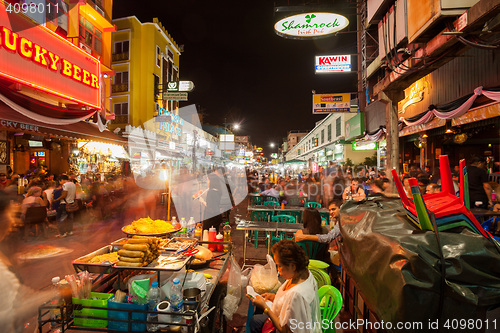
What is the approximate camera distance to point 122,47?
26359 mm

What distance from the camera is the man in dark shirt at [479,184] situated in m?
6.68

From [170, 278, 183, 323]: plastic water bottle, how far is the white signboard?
46.2ft

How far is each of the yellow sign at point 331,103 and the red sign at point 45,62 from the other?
1097 cm

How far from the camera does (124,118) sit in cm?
2522

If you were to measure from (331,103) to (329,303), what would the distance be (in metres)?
13.4

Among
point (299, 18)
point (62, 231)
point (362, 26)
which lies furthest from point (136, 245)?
point (362, 26)

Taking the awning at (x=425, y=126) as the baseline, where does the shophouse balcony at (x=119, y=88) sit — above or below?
above

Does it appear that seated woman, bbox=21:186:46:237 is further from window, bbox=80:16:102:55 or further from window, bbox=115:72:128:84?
window, bbox=115:72:128:84

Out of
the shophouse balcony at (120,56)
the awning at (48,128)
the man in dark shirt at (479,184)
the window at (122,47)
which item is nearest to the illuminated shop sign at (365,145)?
the man in dark shirt at (479,184)

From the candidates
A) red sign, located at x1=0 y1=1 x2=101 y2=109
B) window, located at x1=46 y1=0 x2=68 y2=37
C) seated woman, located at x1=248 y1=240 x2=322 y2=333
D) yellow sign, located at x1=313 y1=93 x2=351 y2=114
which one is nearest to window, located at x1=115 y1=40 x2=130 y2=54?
window, located at x1=46 y1=0 x2=68 y2=37

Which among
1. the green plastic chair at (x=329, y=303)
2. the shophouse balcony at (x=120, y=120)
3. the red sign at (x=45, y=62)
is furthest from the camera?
the shophouse balcony at (x=120, y=120)

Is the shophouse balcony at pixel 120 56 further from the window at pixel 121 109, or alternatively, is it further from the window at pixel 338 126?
the window at pixel 338 126

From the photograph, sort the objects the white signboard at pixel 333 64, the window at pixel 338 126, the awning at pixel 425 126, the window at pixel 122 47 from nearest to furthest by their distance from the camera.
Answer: the awning at pixel 425 126 → the white signboard at pixel 333 64 → the window at pixel 338 126 → the window at pixel 122 47

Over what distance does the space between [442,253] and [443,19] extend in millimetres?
6378
